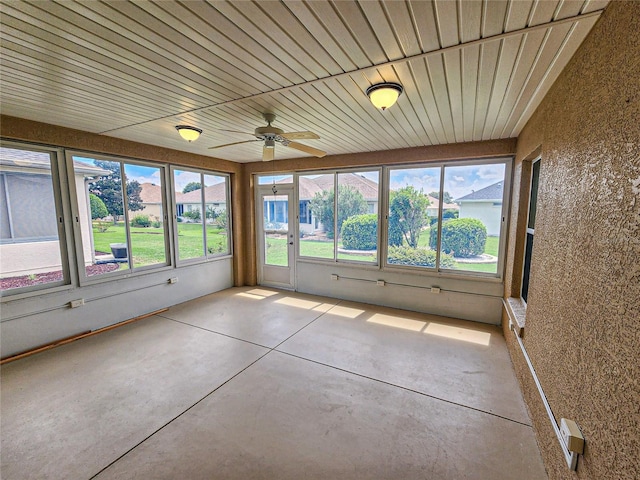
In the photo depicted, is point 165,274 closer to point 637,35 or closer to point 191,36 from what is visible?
point 191,36

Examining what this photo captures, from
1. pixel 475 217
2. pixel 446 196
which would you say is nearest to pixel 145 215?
pixel 446 196

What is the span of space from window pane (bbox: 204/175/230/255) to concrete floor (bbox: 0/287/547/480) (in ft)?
6.74

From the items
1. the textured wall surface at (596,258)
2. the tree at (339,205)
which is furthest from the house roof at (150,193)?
the textured wall surface at (596,258)

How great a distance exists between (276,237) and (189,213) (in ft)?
5.58

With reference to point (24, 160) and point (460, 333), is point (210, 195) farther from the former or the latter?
point (460, 333)

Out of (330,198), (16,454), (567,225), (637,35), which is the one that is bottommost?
(16,454)

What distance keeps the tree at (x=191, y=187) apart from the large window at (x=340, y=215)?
1.86 m

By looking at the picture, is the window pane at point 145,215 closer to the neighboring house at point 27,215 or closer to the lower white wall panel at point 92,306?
the lower white wall panel at point 92,306

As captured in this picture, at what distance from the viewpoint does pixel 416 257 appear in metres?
4.37

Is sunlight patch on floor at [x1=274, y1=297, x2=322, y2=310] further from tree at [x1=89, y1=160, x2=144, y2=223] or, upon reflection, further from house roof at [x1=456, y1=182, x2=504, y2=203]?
house roof at [x1=456, y1=182, x2=504, y2=203]

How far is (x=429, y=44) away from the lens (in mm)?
1583

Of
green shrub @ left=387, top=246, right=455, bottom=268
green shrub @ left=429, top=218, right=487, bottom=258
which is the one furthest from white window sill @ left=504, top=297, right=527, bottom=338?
green shrub @ left=387, top=246, right=455, bottom=268

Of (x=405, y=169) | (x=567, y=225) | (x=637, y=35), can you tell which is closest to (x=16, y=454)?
(x=567, y=225)

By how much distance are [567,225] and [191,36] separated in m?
2.47
